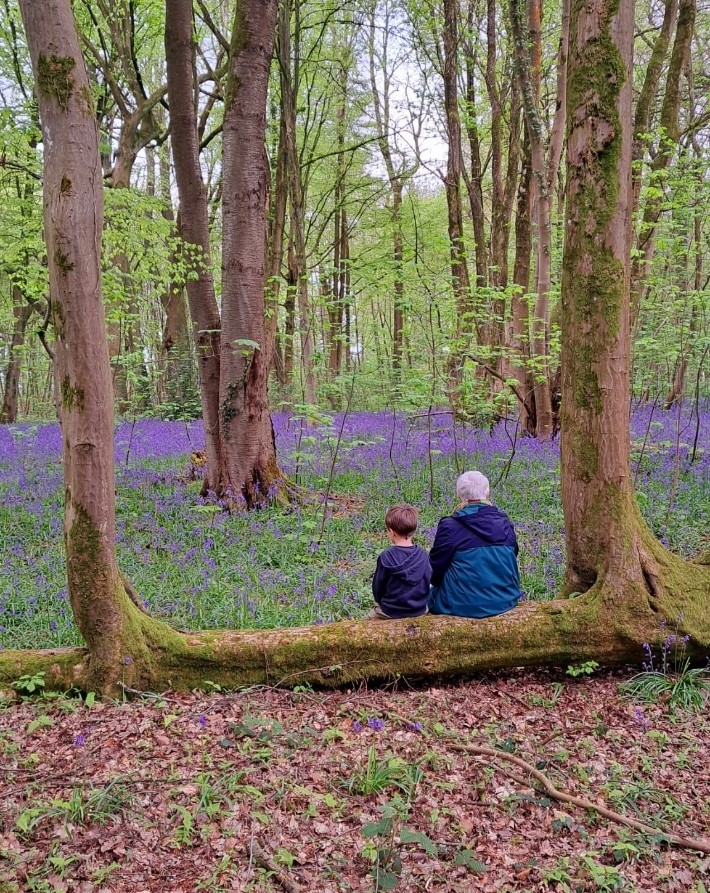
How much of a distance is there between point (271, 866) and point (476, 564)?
216 cm

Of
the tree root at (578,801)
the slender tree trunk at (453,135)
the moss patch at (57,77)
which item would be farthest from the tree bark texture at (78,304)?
the slender tree trunk at (453,135)

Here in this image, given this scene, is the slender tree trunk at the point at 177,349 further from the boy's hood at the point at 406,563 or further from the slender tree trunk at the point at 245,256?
the boy's hood at the point at 406,563

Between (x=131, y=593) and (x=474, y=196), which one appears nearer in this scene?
(x=131, y=593)

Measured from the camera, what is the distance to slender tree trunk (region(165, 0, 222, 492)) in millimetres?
7383

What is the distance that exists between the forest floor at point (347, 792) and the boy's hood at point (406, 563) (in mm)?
762

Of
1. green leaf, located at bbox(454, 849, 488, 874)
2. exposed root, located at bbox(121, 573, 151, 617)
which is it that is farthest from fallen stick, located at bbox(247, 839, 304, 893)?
exposed root, located at bbox(121, 573, 151, 617)

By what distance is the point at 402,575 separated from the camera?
3.94 meters

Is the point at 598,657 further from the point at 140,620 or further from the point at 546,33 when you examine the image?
the point at 546,33

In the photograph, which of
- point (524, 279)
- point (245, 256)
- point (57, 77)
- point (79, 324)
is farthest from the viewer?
point (524, 279)

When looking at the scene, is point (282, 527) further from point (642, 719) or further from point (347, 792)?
Result: point (642, 719)

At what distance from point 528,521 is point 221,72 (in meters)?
12.7

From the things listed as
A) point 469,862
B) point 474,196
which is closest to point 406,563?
point 469,862

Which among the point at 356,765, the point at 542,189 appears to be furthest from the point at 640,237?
the point at 356,765

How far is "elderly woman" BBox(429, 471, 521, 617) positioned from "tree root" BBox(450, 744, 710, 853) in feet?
3.15
